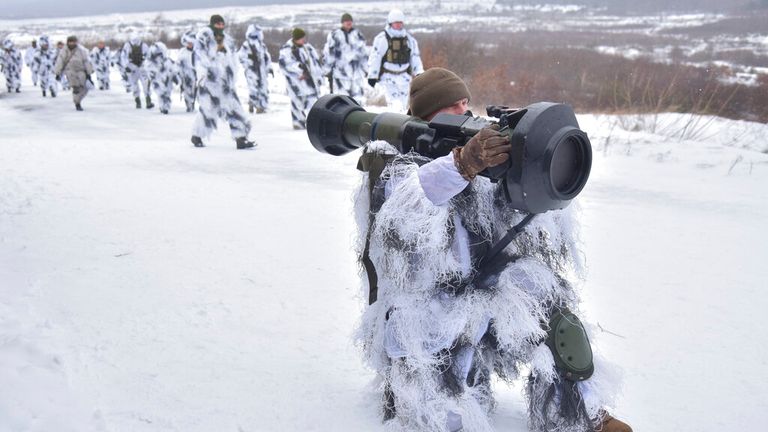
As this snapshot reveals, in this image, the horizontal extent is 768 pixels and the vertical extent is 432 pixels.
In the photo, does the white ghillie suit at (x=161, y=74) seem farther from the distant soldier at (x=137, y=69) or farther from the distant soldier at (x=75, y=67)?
the distant soldier at (x=75, y=67)

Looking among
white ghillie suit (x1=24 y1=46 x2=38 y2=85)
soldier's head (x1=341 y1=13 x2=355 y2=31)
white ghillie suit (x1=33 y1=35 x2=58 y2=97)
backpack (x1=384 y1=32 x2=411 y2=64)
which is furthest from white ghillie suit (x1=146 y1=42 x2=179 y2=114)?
white ghillie suit (x1=24 y1=46 x2=38 y2=85)

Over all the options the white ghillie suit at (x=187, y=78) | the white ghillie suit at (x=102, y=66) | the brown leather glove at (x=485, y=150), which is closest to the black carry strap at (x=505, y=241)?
the brown leather glove at (x=485, y=150)

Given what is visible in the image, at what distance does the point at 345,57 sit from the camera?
414 inches

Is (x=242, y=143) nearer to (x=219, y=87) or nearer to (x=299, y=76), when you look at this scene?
(x=219, y=87)

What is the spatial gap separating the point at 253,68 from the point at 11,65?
944 centimetres

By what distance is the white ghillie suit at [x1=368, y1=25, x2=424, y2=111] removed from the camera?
8719 mm

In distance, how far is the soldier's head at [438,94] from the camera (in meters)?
2.09

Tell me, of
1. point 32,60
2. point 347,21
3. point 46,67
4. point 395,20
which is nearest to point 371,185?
point 395,20

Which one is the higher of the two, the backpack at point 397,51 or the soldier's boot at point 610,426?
the backpack at point 397,51

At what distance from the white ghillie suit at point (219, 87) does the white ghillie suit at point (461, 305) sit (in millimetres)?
5966

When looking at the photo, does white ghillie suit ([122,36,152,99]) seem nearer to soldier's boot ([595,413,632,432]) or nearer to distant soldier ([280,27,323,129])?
distant soldier ([280,27,323,129])

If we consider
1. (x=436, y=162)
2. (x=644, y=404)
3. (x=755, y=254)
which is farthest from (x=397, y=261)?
(x=755, y=254)

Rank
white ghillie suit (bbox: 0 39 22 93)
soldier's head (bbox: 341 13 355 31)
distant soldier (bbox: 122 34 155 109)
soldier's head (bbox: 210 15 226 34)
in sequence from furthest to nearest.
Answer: white ghillie suit (bbox: 0 39 22 93) < distant soldier (bbox: 122 34 155 109) < soldier's head (bbox: 341 13 355 31) < soldier's head (bbox: 210 15 226 34)

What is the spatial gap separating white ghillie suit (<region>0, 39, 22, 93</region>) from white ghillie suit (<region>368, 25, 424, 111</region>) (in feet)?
41.9
